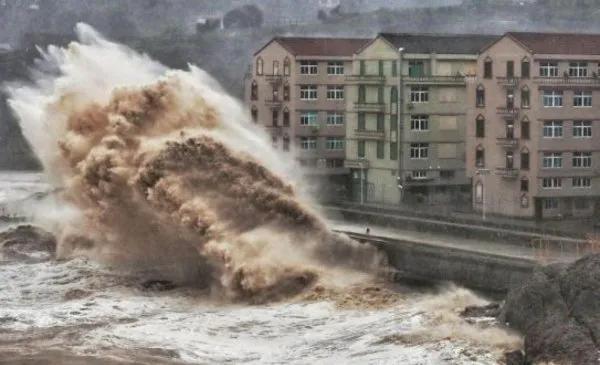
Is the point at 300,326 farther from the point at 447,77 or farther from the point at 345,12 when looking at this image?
the point at 345,12

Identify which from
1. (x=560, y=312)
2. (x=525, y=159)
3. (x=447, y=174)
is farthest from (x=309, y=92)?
(x=560, y=312)

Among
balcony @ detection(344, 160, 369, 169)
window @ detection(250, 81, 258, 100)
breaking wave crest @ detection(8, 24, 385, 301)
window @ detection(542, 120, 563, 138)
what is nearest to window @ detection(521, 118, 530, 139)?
window @ detection(542, 120, 563, 138)

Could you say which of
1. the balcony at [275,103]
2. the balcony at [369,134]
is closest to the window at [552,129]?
the balcony at [369,134]

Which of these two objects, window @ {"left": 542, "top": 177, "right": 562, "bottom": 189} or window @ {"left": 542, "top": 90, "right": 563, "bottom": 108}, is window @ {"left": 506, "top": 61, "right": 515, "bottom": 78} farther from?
window @ {"left": 542, "top": 177, "right": 562, "bottom": 189}

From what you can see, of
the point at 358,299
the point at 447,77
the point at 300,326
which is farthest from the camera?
the point at 447,77

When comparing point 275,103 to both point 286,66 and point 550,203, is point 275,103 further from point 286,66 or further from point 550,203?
point 550,203

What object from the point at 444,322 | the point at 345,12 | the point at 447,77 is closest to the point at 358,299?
the point at 444,322
